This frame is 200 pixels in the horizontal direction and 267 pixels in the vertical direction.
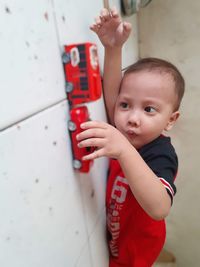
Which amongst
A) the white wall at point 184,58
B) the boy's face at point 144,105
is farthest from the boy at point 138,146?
the white wall at point 184,58

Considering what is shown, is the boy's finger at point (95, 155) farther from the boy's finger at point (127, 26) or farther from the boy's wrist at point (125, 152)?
the boy's finger at point (127, 26)

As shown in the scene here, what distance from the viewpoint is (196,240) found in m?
1.11

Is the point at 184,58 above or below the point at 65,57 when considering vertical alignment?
below

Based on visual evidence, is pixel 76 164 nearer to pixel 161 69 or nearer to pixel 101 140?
pixel 101 140

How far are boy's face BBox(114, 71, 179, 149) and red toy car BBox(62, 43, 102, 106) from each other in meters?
0.15

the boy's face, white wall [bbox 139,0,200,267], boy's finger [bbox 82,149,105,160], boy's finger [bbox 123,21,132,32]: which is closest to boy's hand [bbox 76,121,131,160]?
boy's finger [bbox 82,149,105,160]

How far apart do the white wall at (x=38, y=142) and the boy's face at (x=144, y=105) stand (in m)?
0.14

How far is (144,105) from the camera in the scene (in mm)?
480

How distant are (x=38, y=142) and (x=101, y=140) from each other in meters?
0.10

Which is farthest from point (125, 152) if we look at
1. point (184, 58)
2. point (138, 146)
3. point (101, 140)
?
point (184, 58)

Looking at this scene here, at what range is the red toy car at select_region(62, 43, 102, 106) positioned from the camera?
1.07 feet

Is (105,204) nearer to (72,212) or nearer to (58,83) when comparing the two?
(72,212)

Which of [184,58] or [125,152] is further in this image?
[184,58]

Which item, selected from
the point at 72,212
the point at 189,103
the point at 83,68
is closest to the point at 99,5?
the point at 83,68
